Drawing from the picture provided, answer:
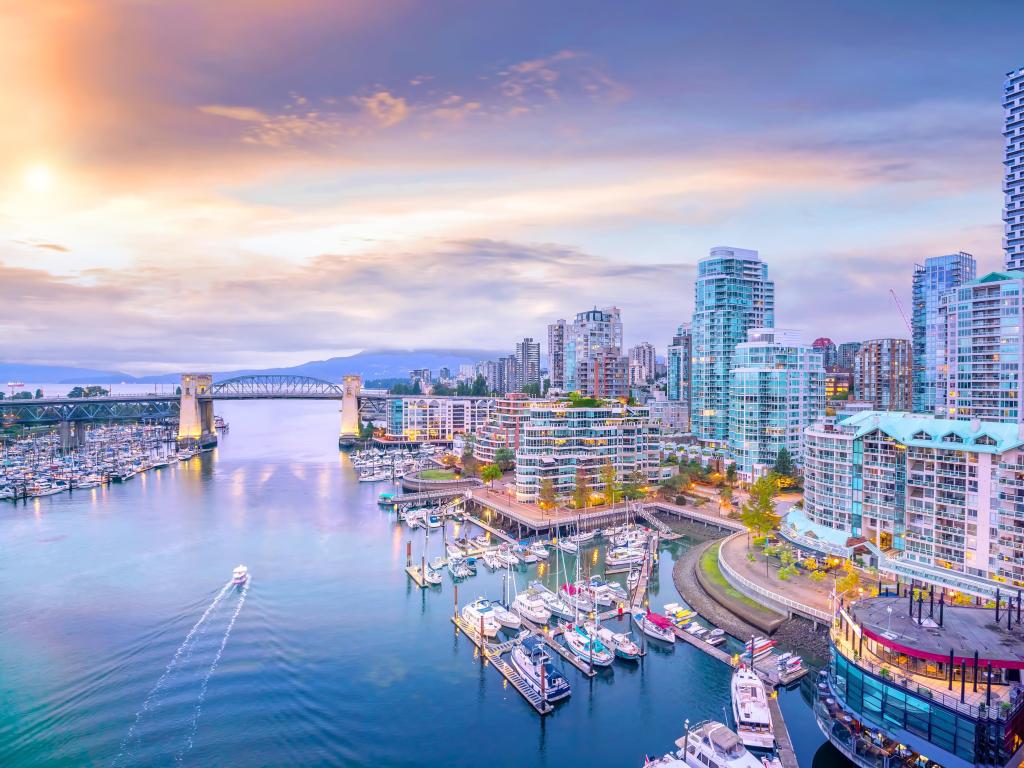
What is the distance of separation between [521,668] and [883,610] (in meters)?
11.2

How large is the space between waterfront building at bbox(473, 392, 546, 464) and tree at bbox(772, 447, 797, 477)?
21.1 m

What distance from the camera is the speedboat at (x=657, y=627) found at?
22609 mm

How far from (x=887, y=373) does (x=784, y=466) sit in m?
43.8

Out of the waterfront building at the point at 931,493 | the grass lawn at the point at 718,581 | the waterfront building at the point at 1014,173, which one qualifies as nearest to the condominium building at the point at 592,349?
the waterfront building at the point at 1014,173

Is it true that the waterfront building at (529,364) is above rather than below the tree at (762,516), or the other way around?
above

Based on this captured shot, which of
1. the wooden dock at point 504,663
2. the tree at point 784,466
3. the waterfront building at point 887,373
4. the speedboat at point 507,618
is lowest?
the wooden dock at point 504,663

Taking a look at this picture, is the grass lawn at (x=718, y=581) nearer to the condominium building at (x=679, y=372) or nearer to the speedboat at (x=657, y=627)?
the speedboat at (x=657, y=627)

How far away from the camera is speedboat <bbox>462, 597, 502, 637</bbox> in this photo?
23.4 meters

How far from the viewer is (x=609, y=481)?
4075 cm

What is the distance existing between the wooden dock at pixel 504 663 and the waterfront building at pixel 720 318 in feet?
129

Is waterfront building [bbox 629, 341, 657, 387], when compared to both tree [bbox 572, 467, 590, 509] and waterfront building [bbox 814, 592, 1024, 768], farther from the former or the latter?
waterfront building [bbox 814, 592, 1024, 768]

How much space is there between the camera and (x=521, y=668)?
20.1 meters

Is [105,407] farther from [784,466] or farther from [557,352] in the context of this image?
[784,466]

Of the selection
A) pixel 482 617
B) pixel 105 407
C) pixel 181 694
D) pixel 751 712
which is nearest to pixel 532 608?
pixel 482 617
